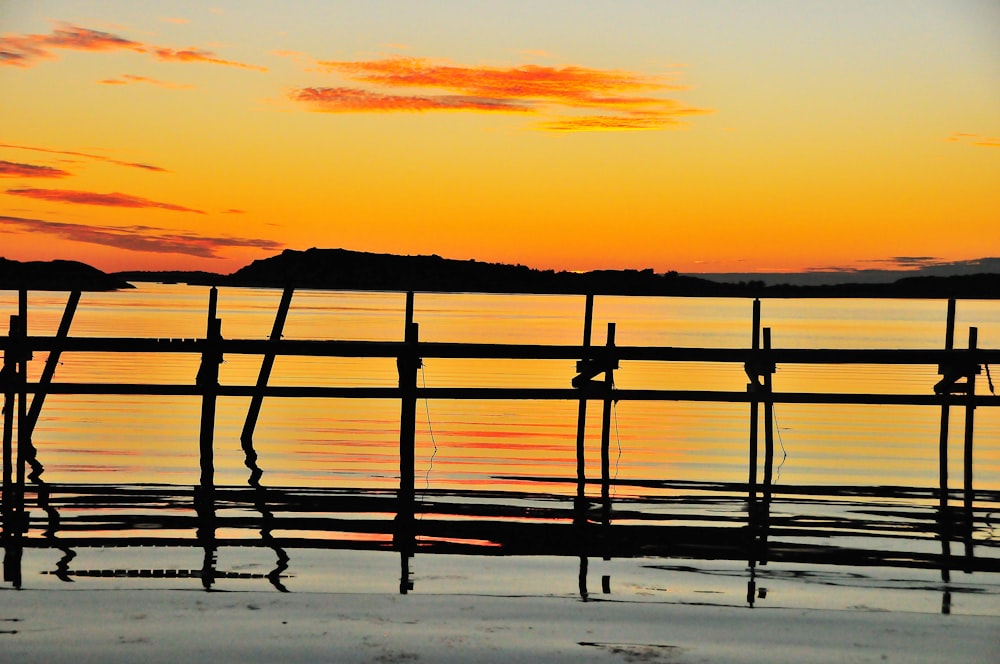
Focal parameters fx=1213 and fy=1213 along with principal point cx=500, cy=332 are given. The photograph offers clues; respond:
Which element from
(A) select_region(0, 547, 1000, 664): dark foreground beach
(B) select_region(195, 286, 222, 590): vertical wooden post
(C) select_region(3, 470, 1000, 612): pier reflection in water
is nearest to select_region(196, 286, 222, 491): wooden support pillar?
(B) select_region(195, 286, 222, 590): vertical wooden post

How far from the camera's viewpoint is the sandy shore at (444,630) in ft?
24.7

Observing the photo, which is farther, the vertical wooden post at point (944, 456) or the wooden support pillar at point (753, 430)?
the wooden support pillar at point (753, 430)

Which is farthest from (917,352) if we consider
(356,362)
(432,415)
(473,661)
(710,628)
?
(356,362)

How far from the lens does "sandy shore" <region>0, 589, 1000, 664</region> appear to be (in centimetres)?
752

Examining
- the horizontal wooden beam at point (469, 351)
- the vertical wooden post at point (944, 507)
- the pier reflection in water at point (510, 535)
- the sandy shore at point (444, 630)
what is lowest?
the sandy shore at point (444, 630)

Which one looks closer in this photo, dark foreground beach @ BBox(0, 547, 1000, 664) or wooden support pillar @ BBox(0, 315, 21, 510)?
dark foreground beach @ BBox(0, 547, 1000, 664)

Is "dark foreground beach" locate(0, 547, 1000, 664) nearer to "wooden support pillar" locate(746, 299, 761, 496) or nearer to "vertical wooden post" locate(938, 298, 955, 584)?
"vertical wooden post" locate(938, 298, 955, 584)


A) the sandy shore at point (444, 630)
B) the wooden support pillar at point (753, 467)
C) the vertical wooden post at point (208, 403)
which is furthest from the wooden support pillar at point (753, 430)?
the sandy shore at point (444, 630)

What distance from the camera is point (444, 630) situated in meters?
8.09

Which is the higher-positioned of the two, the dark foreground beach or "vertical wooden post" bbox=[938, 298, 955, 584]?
"vertical wooden post" bbox=[938, 298, 955, 584]

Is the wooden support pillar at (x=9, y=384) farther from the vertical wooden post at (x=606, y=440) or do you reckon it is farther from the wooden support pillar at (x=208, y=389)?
the vertical wooden post at (x=606, y=440)

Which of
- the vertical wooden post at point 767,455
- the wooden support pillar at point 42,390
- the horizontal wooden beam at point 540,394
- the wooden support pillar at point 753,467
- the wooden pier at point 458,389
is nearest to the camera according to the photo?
the wooden support pillar at point 753,467

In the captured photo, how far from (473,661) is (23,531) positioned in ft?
19.1

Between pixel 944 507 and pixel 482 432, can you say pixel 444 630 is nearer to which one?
pixel 944 507
